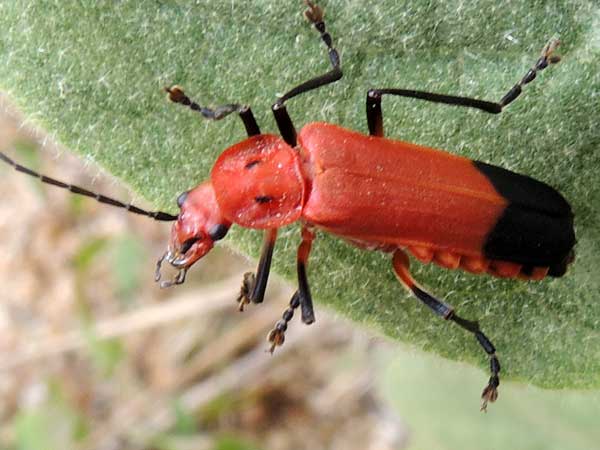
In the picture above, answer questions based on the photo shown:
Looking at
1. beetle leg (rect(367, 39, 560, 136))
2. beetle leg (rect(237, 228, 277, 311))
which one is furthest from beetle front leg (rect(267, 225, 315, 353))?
beetle leg (rect(367, 39, 560, 136))

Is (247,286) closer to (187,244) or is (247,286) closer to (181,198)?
(187,244)

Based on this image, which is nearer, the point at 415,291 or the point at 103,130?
the point at 103,130

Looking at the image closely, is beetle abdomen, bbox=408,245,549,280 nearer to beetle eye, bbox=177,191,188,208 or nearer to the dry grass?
beetle eye, bbox=177,191,188,208

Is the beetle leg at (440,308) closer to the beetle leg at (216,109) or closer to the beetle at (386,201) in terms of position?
the beetle at (386,201)

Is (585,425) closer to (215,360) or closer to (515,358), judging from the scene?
(515,358)

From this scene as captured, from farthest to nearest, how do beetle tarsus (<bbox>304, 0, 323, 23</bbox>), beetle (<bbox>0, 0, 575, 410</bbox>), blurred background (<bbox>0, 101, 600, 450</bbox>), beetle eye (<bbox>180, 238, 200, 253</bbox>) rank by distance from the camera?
blurred background (<bbox>0, 101, 600, 450</bbox>)
beetle eye (<bbox>180, 238, 200, 253</bbox>)
beetle (<bbox>0, 0, 575, 410</bbox>)
beetle tarsus (<bbox>304, 0, 323, 23</bbox>)

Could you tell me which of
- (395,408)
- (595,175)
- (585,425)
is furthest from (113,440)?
(595,175)

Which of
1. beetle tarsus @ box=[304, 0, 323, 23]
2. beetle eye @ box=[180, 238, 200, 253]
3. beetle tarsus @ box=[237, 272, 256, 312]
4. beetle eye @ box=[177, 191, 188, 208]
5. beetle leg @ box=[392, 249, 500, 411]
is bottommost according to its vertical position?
beetle leg @ box=[392, 249, 500, 411]
